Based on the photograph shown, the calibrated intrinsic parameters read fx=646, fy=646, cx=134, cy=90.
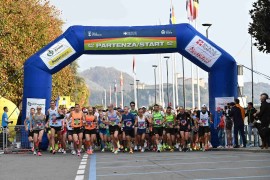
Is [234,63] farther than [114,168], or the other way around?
[234,63]

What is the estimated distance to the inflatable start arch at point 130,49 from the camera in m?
23.9

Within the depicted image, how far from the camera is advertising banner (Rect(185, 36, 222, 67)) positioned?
24.1m

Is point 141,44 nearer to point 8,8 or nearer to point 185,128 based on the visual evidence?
point 185,128

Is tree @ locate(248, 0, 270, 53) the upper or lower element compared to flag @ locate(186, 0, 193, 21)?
lower

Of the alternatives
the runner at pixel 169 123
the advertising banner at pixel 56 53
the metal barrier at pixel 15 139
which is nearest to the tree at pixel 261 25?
the runner at pixel 169 123

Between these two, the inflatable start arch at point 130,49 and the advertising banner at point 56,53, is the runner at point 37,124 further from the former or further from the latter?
the advertising banner at point 56,53

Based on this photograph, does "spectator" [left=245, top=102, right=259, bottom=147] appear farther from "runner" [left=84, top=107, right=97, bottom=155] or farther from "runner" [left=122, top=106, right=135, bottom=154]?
"runner" [left=84, top=107, right=97, bottom=155]

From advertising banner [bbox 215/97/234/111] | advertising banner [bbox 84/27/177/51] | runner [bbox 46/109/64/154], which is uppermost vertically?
advertising banner [bbox 84/27/177/51]

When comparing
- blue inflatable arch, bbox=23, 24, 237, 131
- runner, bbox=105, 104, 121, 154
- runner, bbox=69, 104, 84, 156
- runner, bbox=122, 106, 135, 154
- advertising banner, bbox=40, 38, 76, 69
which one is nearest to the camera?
runner, bbox=69, 104, 84, 156

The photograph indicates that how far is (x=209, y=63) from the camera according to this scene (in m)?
24.2

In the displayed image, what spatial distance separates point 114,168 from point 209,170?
2.38 metres

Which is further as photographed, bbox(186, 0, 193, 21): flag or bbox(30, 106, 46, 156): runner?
bbox(186, 0, 193, 21): flag

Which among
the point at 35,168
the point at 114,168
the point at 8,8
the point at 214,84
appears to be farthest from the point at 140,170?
the point at 8,8

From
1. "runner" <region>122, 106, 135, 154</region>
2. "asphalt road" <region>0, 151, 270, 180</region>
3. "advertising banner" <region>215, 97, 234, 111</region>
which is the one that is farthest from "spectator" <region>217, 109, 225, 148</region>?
"asphalt road" <region>0, 151, 270, 180</region>
